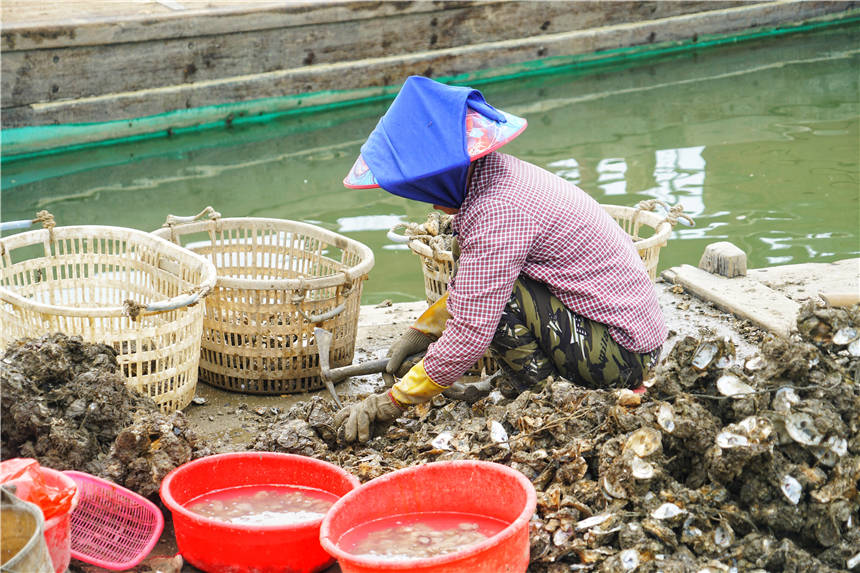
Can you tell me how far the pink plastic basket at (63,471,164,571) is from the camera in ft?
7.61

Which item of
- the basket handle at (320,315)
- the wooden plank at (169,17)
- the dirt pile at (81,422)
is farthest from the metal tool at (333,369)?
the wooden plank at (169,17)

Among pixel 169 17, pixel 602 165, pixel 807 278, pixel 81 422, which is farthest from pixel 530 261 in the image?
pixel 169 17

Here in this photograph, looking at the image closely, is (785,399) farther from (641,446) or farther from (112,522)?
(112,522)

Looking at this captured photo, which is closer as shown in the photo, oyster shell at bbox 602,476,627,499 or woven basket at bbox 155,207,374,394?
oyster shell at bbox 602,476,627,499

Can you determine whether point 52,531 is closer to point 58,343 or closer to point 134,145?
point 58,343

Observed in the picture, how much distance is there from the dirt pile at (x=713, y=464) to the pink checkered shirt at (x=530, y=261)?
0.36m

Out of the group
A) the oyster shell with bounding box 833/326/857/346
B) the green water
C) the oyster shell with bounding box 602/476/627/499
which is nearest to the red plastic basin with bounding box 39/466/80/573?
the oyster shell with bounding box 602/476/627/499

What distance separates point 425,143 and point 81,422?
1248 mm

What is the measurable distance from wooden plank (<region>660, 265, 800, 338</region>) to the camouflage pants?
48.1 inches

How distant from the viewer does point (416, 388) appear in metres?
2.89

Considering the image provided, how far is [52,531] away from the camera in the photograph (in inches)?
80.7

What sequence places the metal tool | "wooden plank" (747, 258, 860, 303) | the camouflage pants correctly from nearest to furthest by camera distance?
the camouflage pants < the metal tool < "wooden plank" (747, 258, 860, 303)

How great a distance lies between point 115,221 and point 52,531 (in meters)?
4.95

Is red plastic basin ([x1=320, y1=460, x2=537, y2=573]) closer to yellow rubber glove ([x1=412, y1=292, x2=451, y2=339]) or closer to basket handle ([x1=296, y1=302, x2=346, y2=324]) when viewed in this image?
yellow rubber glove ([x1=412, y1=292, x2=451, y2=339])
